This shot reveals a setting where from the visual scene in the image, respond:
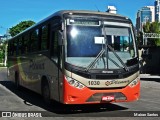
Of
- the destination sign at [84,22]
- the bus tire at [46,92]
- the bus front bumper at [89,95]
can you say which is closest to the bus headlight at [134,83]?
the bus front bumper at [89,95]

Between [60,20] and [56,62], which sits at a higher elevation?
[60,20]

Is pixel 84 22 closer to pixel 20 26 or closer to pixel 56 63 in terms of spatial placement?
pixel 56 63

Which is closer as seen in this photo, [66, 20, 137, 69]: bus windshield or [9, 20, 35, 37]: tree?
[66, 20, 137, 69]: bus windshield

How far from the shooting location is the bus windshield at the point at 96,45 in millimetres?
11117

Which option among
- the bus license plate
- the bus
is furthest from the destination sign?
the bus license plate

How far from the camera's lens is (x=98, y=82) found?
1105 centimetres

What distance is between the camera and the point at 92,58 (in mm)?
11164

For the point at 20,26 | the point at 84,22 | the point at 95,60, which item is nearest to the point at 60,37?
the point at 84,22

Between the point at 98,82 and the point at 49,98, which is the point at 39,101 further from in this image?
the point at 98,82

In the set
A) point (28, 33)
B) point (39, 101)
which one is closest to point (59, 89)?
point (39, 101)

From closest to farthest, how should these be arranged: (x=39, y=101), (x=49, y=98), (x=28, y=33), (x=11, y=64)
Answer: (x=49, y=98) < (x=39, y=101) < (x=28, y=33) < (x=11, y=64)

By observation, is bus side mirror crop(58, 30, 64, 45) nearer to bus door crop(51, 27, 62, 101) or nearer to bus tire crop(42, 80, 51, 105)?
bus door crop(51, 27, 62, 101)

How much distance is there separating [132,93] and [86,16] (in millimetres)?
2651

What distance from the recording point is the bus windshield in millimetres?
11117
